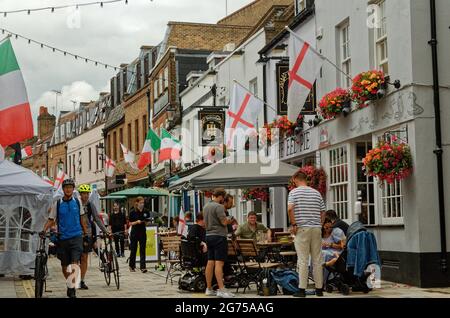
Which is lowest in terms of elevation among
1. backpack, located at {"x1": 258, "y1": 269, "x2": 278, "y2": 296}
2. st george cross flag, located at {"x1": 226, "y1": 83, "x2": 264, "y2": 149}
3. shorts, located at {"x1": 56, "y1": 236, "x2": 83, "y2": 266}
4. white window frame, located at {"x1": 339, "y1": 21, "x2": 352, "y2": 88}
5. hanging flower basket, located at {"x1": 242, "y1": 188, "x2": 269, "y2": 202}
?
backpack, located at {"x1": 258, "y1": 269, "x2": 278, "y2": 296}

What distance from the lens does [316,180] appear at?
1820cm

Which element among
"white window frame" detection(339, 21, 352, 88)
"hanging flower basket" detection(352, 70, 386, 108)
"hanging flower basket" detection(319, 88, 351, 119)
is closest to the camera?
"hanging flower basket" detection(352, 70, 386, 108)

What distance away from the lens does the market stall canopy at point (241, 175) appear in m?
16.3

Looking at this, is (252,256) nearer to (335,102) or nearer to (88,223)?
(88,223)

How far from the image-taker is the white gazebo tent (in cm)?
1755

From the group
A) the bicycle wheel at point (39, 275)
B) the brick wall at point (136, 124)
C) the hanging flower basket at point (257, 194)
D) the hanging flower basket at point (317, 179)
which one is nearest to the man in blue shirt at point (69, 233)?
the bicycle wheel at point (39, 275)

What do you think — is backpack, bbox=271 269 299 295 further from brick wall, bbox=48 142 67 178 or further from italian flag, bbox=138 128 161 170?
brick wall, bbox=48 142 67 178

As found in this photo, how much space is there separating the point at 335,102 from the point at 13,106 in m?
6.64

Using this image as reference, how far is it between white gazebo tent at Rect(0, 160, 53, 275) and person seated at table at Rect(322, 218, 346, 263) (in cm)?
715

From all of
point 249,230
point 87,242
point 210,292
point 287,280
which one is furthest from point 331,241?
point 87,242

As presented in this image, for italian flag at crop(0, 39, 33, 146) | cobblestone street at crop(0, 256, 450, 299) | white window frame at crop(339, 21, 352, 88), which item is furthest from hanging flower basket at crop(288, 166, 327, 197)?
italian flag at crop(0, 39, 33, 146)
